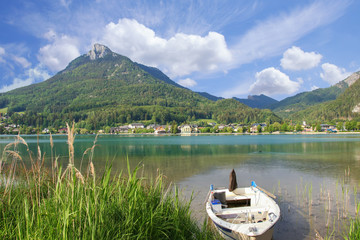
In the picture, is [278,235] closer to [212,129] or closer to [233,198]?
[233,198]

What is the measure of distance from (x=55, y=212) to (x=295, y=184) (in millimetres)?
18616

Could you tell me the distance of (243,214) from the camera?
31.2 feet

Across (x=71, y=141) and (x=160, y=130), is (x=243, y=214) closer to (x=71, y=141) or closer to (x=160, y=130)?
(x=71, y=141)

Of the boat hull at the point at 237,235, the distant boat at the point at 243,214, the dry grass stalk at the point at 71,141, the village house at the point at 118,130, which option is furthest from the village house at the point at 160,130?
the dry grass stalk at the point at 71,141

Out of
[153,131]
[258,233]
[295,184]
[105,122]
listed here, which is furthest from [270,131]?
[258,233]

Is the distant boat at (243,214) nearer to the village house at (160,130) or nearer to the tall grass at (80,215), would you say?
the tall grass at (80,215)

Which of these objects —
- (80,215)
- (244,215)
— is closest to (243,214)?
(244,215)

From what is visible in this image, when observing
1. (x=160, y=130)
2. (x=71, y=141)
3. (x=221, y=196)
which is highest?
(x=71, y=141)

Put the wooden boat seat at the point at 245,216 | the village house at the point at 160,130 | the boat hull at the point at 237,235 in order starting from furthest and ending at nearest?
the village house at the point at 160,130 < the wooden boat seat at the point at 245,216 < the boat hull at the point at 237,235

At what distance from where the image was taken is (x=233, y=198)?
11.6 meters

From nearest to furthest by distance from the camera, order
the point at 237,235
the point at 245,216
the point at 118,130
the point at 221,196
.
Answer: the point at 237,235, the point at 245,216, the point at 221,196, the point at 118,130

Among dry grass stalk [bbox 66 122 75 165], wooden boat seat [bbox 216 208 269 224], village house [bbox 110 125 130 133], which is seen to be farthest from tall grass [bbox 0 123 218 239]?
village house [bbox 110 125 130 133]

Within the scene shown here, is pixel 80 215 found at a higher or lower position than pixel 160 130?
higher

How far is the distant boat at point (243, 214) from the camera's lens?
7.83m
